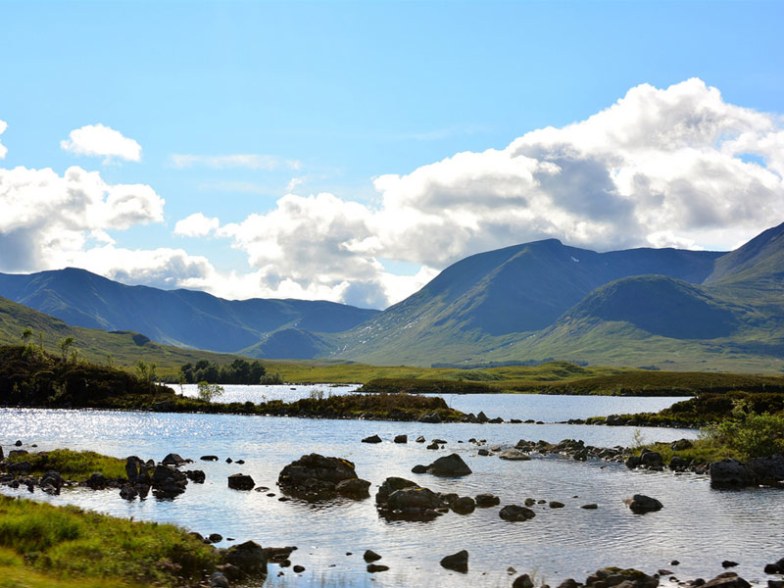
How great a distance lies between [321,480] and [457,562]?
30.9 m

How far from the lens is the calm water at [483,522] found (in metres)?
42.0

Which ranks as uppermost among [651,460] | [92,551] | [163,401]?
[92,551]

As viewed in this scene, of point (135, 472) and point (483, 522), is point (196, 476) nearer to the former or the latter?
point (135, 472)

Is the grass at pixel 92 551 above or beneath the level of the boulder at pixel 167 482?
above

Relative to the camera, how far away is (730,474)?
73.6m

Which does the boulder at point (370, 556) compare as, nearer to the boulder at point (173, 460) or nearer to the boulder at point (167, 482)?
the boulder at point (167, 482)

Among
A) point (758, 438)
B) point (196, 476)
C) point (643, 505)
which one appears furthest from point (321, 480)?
point (758, 438)

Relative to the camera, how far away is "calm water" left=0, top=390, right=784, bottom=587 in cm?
4197

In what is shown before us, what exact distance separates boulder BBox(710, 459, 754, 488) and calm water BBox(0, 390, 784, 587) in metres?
1.94

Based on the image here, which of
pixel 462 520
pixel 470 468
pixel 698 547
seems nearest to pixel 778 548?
pixel 698 547

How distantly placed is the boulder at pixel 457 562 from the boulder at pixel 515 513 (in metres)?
13.7

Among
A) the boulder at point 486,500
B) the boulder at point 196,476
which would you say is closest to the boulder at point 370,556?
the boulder at point 486,500

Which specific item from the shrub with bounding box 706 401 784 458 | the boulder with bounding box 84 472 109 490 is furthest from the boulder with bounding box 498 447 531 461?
the boulder with bounding box 84 472 109 490

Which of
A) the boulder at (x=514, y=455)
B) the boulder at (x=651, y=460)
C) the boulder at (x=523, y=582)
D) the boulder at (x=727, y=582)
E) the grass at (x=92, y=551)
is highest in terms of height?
the grass at (x=92, y=551)
